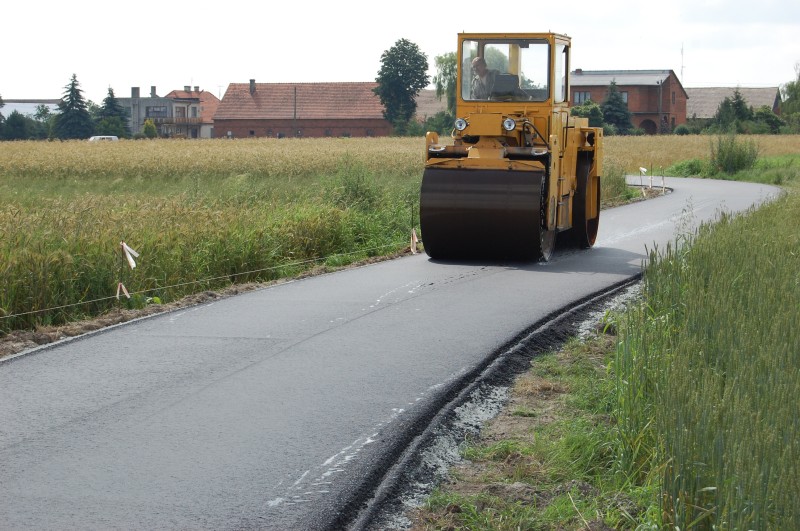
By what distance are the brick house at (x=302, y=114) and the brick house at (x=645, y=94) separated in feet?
70.0

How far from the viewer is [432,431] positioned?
695 cm

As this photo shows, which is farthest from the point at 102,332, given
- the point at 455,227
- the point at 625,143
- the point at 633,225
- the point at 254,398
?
the point at 625,143

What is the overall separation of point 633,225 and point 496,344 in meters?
13.4

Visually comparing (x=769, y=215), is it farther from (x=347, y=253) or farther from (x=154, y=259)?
(x=154, y=259)

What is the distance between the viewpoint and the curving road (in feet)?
18.0

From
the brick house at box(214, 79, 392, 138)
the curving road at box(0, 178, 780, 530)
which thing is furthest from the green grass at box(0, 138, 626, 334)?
the brick house at box(214, 79, 392, 138)

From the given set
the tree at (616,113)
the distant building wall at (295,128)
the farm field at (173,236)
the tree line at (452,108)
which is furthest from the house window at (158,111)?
the farm field at (173,236)

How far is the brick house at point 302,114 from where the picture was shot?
110 m

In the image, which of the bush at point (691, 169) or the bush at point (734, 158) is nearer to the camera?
the bush at point (734, 158)

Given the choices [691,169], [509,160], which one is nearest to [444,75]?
[691,169]

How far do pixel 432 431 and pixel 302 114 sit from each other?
10593cm

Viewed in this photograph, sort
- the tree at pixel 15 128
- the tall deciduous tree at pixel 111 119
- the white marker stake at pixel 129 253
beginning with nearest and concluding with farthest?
the white marker stake at pixel 129 253, the tree at pixel 15 128, the tall deciduous tree at pixel 111 119

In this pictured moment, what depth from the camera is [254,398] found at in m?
7.59

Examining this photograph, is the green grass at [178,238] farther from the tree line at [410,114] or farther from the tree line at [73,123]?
the tree line at [73,123]
